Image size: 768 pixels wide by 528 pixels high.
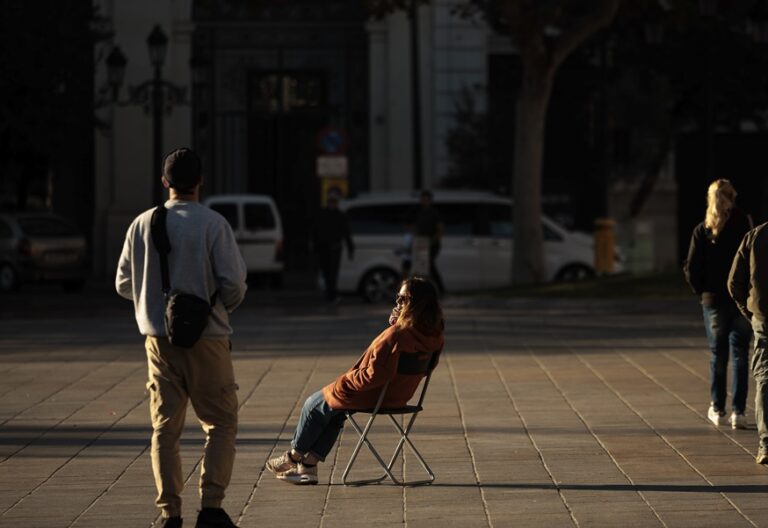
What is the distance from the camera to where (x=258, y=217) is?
31.6 metres

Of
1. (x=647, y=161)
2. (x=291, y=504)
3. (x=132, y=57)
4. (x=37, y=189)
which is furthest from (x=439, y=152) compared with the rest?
(x=291, y=504)

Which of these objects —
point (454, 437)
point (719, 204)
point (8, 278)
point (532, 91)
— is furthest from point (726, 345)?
point (8, 278)

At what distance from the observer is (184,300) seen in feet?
24.2

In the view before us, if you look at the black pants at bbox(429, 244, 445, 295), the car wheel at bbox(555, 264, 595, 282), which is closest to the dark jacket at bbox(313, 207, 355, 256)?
the black pants at bbox(429, 244, 445, 295)

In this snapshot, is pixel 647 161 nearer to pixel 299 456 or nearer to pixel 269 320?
pixel 269 320

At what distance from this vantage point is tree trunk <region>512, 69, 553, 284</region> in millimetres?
26719

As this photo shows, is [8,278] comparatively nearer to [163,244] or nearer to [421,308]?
[421,308]

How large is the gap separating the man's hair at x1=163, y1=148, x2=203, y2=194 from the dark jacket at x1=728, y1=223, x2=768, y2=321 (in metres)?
3.52

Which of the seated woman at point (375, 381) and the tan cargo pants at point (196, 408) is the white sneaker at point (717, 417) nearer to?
the seated woman at point (375, 381)

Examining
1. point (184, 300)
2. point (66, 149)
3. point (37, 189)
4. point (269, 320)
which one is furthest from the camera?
point (37, 189)

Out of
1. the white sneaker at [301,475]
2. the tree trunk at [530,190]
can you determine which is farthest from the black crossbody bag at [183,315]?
the tree trunk at [530,190]

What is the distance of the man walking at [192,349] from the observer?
295 inches

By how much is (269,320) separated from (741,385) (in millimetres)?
11639

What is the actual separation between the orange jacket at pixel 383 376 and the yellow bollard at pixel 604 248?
64.1 ft
